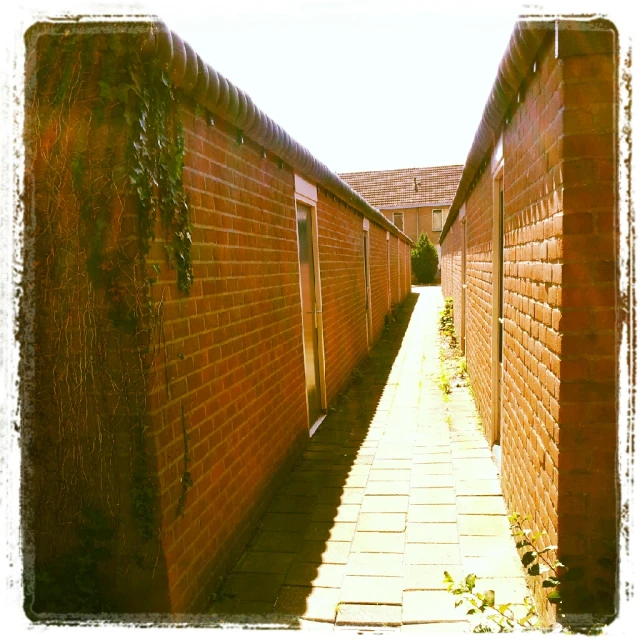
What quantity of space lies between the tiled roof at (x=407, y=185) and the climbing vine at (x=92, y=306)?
3398cm

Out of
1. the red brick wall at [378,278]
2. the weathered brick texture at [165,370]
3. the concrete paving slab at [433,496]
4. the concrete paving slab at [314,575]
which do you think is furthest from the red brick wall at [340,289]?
the concrete paving slab at [314,575]

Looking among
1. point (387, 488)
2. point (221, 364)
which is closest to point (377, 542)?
point (387, 488)

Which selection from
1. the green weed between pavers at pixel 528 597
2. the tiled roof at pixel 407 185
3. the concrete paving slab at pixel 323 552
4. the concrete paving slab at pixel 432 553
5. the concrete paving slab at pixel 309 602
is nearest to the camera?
the green weed between pavers at pixel 528 597

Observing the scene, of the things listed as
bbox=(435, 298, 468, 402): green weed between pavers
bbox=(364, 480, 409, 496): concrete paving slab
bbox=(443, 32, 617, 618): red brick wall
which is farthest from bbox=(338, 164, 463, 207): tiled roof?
bbox=(443, 32, 617, 618): red brick wall

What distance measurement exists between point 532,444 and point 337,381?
459 cm

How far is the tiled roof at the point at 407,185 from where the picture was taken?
1383 inches

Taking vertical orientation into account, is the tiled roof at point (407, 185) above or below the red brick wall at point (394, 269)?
above

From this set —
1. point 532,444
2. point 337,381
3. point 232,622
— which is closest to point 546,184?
point 532,444

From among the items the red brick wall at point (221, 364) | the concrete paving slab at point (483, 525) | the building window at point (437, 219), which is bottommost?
the concrete paving slab at point (483, 525)

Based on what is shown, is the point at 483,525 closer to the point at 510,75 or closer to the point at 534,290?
the point at 534,290

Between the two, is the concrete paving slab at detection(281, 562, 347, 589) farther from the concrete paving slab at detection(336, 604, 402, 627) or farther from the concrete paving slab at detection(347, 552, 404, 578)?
the concrete paving slab at detection(336, 604, 402, 627)

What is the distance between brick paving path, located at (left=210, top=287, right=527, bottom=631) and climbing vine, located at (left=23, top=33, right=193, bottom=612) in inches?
33.5

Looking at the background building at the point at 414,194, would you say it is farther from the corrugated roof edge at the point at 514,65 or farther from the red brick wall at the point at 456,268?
the corrugated roof edge at the point at 514,65

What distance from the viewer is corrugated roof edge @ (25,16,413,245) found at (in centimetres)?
222
